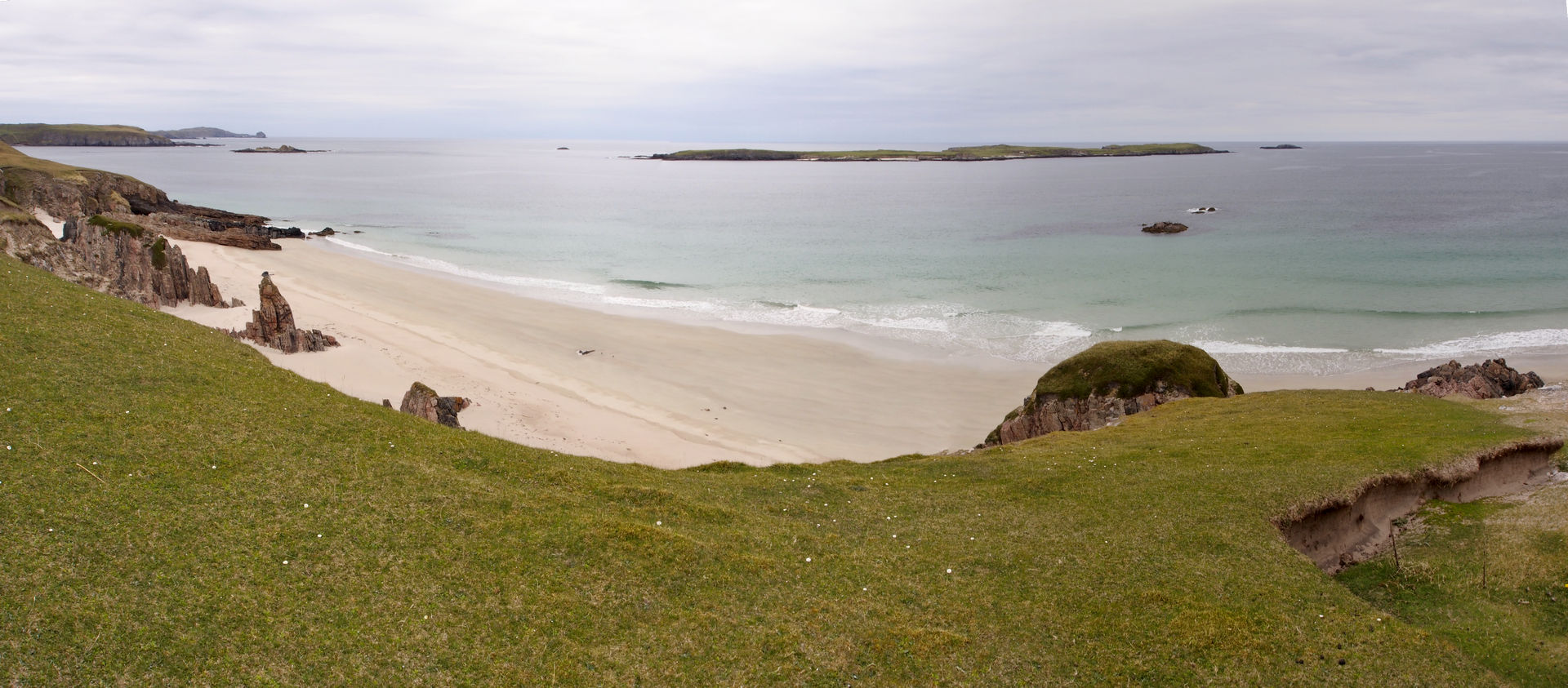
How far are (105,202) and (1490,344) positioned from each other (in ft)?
397

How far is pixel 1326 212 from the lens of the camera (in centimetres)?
12644

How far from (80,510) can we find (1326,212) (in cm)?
14997

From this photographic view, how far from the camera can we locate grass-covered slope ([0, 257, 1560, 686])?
12094 mm

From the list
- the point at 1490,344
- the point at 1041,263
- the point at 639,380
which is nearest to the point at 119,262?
the point at 639,380

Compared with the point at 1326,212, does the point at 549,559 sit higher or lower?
lower

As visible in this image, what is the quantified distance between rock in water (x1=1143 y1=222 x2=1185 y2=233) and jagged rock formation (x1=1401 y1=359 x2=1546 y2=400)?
7403 centimetres

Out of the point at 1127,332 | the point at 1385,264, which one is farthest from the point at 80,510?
the point at 1385,264

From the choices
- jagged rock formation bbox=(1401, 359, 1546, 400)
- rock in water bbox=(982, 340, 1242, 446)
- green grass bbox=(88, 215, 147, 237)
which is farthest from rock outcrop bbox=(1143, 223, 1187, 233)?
green grass bbox=(88, 215, 147, 237)

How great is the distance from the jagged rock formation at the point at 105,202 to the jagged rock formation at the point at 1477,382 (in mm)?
89362

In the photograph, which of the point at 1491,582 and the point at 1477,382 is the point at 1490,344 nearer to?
the point at 1477,382

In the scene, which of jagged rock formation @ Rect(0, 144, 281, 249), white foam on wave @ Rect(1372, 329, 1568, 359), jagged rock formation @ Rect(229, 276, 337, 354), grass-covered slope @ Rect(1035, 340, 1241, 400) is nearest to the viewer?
grass-covered slope @ Rect(1035, 340, 1241, 400)

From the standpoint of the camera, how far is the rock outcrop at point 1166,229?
346 feet

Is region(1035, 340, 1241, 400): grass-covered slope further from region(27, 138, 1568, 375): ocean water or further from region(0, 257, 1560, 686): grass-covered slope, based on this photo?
region(27, 138, 1568, 375): ocean water

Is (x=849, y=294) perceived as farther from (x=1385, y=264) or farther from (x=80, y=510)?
(x=80, y=510)
